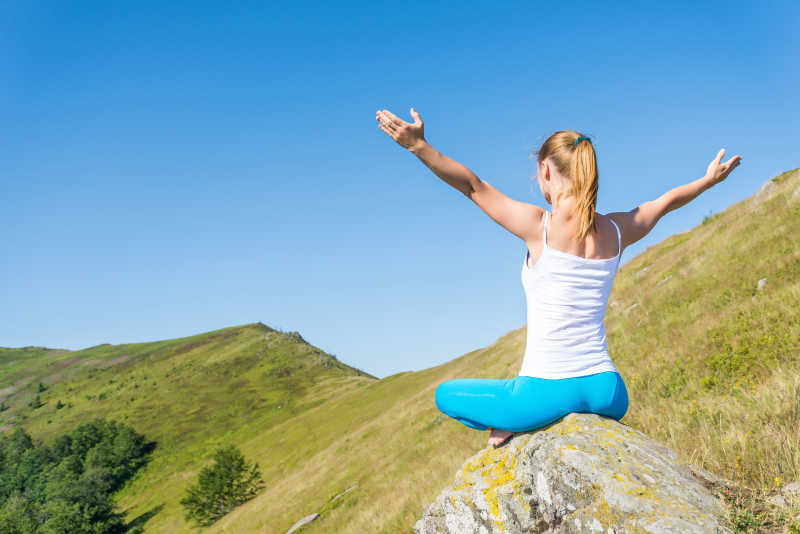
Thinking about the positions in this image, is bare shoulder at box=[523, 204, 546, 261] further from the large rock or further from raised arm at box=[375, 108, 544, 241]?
the large rock

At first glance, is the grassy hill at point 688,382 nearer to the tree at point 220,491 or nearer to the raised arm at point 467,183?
the raised arm at point 467,183

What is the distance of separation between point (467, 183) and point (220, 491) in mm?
69390

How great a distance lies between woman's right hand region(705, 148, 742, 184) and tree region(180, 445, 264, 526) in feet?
218

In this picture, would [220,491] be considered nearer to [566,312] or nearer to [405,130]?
[566,312]

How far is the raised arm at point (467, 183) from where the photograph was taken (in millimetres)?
3535

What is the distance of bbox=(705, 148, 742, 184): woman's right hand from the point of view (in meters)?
4.84

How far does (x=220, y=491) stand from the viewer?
60.8 metres

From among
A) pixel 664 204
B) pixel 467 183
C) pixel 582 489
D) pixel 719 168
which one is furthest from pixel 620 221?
pixel 582 489

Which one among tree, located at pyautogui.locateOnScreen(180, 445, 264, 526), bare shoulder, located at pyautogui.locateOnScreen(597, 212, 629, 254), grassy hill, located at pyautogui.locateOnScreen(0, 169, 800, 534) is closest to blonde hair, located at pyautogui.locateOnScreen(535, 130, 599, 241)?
bare shoulder, located at pyautogui.locateOnScreen(597, 212, 629, 254)

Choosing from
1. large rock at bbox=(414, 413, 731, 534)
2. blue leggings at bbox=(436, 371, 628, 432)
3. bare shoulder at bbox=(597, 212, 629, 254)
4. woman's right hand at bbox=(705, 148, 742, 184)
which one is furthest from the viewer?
woman's right hand at bbox=(705, 148, 742, 184)

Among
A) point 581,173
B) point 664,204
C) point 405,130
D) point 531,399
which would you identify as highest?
point 405,130

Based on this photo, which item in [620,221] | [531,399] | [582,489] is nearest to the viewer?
[582,489]

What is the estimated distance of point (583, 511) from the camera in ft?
11.3

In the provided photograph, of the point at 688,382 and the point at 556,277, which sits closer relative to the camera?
the point at 556,277
